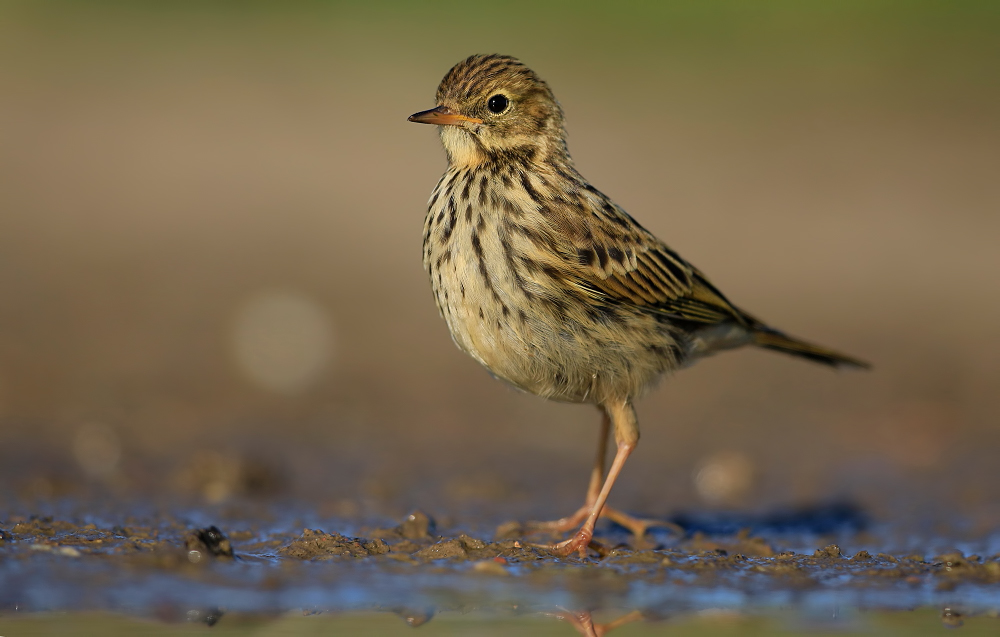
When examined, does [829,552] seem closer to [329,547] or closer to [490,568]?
[490,568]

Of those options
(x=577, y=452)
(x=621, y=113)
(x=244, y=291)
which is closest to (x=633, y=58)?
(x=621, y=113)

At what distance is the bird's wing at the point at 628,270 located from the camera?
5.80 metres

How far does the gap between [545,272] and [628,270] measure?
0.63 metres

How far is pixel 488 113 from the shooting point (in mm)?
6125

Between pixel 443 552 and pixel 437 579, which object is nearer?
pixel 437 579

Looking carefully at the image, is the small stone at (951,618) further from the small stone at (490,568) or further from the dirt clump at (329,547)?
the dirt clump at (329,547)

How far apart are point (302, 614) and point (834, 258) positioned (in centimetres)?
1050

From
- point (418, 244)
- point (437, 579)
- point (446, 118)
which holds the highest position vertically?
point (446, 118)

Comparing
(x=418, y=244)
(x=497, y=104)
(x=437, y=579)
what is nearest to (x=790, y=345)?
(x=497, y=104)

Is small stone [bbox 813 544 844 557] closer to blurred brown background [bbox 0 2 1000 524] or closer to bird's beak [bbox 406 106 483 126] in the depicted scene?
blurred brown background [bbox 0 2 1000 524]

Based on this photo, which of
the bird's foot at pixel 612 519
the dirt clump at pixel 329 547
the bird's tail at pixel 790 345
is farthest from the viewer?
the bird's tail at pixel 790 345

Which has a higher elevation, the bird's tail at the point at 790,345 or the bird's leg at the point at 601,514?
the bird's tail at the point at 790,345

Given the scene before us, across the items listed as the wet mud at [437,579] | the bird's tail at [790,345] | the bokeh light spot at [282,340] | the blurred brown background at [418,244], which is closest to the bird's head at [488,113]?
the bird's tail at [790,345]

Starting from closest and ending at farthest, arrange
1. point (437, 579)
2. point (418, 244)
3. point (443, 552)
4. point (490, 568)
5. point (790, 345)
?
1. point (437, 579)
2. point (490, 568)
3. point (443, 552)
4. point (790, 345)
5. point (418, 244)
